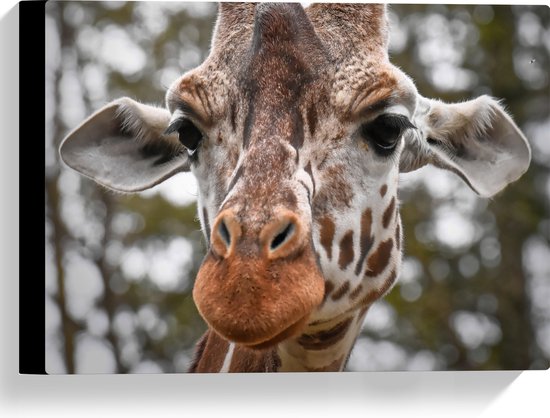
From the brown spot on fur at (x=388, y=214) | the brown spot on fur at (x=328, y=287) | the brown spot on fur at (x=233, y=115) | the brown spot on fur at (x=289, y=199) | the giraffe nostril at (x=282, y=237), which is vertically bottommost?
the brown spot on fur at (x=328, y=287)

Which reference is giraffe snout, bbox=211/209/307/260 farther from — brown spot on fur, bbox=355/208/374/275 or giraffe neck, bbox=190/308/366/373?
giraffe neck, bbox=190/308/366/373

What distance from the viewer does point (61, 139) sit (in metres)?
2.85

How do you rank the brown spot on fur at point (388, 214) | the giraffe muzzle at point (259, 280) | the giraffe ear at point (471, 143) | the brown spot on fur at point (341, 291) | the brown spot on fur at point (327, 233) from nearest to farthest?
the giraffe muzzle at point (259, 280), the brown spot on fur at point (327, 233), the brown spot on fur at point (341, 291), the brown spot on fur at point (388, 214), the giraffe ear at point (471, 143)

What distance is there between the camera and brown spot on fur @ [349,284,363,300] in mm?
2627

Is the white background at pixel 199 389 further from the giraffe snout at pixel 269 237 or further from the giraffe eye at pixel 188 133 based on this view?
the giraffe snout at pixel 269 237

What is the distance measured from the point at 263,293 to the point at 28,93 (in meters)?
1.06

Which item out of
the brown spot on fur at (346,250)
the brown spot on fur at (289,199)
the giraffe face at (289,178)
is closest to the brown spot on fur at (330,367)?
the giraffe face at (289,178)

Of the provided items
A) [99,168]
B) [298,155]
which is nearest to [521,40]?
[298,155]

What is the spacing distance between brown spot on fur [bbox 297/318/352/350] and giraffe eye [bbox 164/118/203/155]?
632mm

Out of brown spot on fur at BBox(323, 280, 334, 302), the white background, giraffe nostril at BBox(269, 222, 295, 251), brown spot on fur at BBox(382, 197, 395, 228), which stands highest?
giraffe nostril at BBox(269, 222, 295, 251)

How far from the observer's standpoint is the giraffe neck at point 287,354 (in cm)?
274

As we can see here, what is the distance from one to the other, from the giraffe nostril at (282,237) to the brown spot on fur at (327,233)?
130mm

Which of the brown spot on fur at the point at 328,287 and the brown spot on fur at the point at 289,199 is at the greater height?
the brown spot on fur at the point at 289,199

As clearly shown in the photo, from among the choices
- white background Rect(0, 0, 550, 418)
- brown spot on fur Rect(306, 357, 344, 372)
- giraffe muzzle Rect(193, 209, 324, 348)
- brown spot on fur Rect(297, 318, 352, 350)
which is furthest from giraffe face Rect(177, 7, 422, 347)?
white background Rect(0, 0, 550, 418)
